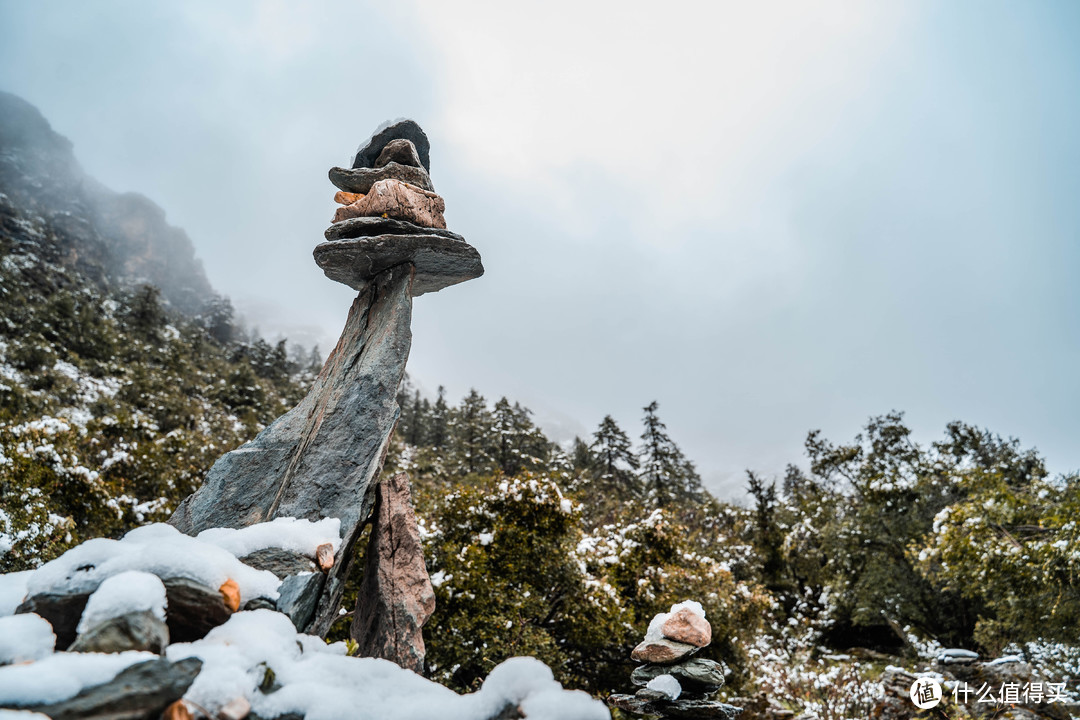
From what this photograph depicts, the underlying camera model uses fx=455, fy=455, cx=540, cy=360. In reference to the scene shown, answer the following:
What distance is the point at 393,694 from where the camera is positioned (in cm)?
292

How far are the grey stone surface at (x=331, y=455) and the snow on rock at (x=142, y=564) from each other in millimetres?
2207

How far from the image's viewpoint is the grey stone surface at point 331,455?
6141mm

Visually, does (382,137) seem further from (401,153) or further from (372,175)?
(372,175)

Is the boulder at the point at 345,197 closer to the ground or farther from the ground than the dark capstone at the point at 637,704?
farther from the ground

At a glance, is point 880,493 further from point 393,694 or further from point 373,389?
point 393,694

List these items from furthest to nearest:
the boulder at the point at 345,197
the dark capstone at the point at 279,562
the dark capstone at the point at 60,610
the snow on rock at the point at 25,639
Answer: the boulder at the point at 345,197
the dark capstone at the point at 279,562
the dark capstone at the point at 60,610
the snow on rock at the point at 25,639

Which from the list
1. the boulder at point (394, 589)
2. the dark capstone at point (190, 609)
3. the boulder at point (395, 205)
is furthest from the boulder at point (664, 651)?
the boulder at point (395, 205)

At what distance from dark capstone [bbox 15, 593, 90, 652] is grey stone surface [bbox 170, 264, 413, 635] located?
276 cm

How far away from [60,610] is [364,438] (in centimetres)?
426

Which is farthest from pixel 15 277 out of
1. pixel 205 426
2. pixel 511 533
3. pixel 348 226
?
pixel 511 533

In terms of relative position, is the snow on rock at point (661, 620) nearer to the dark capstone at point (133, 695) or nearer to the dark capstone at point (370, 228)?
the dark capstone at point (133, 695)

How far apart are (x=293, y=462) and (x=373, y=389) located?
1541mm

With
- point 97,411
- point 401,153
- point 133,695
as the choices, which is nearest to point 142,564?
point 133,695

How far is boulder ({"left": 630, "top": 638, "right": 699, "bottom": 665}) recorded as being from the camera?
615 centimetres
